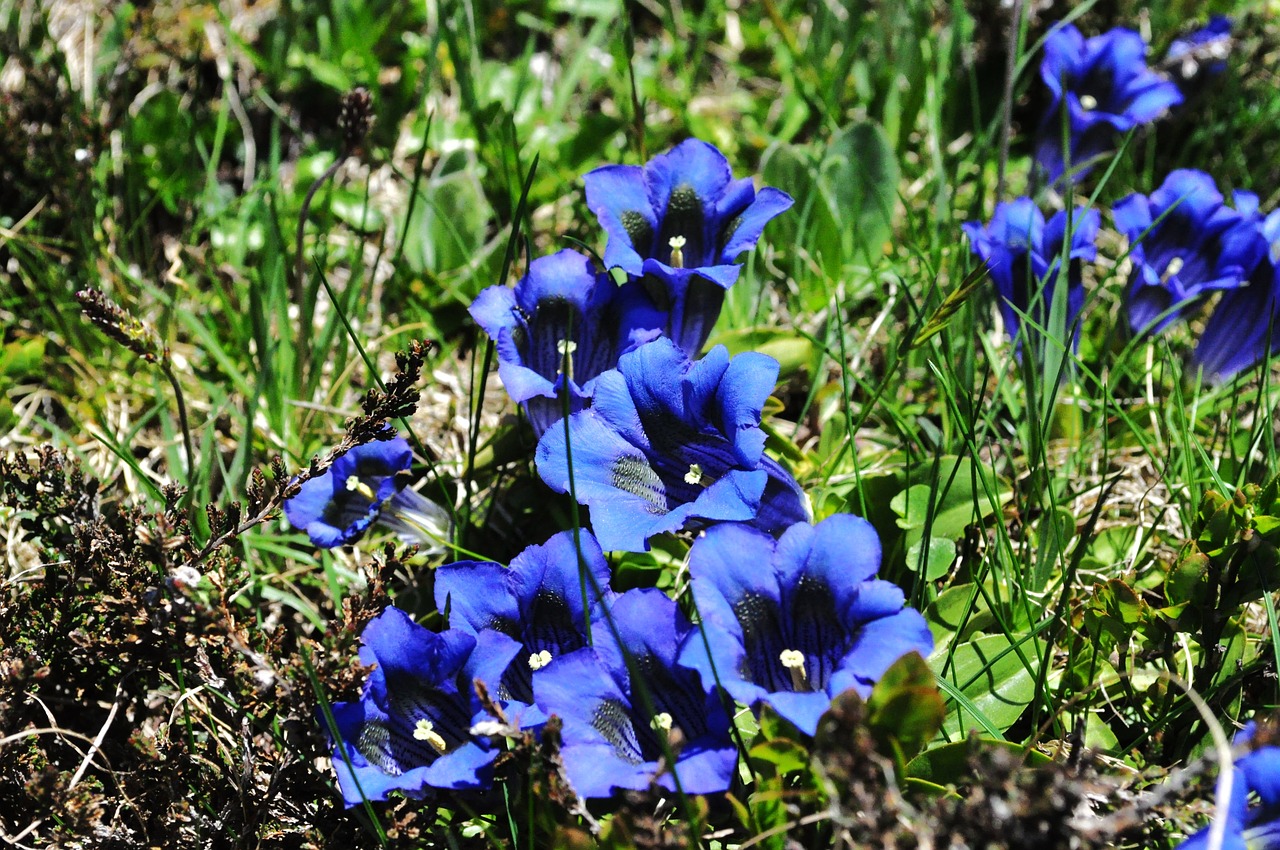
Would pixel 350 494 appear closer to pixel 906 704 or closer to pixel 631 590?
pixel 631 590

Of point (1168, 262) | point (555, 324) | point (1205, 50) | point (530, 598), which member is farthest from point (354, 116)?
point (1205, 50)

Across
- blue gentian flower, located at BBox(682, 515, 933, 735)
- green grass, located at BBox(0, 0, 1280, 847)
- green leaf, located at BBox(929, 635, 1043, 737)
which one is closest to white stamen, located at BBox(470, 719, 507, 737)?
green grass, located at BBox(0, 0, 1280, 847)

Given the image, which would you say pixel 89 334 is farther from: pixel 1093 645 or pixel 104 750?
pixel 1093 645

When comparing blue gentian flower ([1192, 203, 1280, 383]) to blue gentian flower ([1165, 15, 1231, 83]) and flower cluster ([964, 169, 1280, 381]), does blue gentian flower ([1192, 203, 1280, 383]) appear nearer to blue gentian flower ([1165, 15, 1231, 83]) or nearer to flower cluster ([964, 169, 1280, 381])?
flower cluster ([964, 169, 1280, 381])

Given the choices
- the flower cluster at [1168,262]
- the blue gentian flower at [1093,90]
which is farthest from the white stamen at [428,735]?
the blue gentian flower at [1093,90]

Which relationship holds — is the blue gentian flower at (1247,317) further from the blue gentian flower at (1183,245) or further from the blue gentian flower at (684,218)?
the blue gentian flower at (684,218)

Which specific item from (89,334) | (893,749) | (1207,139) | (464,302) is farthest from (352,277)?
(1207,139)
